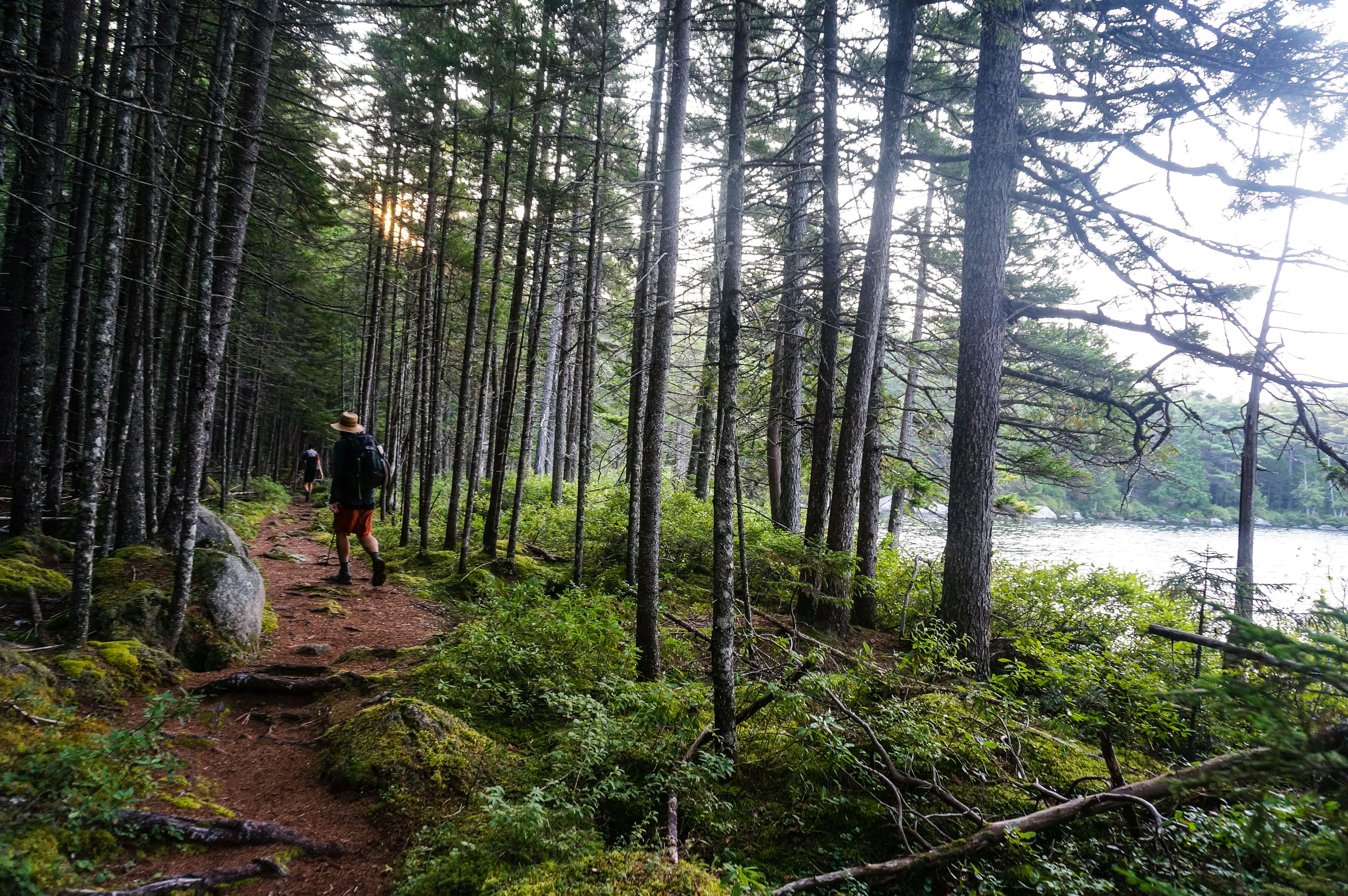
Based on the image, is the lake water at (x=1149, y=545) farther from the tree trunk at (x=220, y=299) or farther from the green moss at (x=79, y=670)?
the green moss at (x=79, y=670)

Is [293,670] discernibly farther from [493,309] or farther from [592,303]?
[592,303]

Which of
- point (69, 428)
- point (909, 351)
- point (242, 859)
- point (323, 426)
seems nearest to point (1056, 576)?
point (909, 351)

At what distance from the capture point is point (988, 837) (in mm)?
3260

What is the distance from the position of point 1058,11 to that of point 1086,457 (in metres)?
6.69

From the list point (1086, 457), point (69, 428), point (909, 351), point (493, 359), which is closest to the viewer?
point (1086, 457)

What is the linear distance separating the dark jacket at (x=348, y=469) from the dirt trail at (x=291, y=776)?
153cm

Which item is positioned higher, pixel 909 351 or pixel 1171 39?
pixel 1171 39

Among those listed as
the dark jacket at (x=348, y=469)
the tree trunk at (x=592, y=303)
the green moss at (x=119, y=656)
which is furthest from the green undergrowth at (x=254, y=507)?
the tree trunk at (x=592, y=303)

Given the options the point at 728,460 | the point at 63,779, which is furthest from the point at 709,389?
the point at 63,779

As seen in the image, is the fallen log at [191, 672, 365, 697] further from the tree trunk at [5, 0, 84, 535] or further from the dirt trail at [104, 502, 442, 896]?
the tree trunk at [5, 0, 84, 535]

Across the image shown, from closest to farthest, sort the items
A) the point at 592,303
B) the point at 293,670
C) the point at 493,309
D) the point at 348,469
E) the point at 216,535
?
the point at 293,670
the point at 216,535
the point at 348,469
the point at 493,309
the point at 592,303

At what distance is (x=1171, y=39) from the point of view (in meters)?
5.69

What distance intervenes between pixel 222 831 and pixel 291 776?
875 millimetres

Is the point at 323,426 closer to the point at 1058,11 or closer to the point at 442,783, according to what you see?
the point at 442,783
